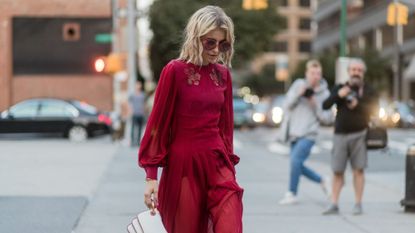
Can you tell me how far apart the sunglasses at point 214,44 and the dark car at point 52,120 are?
24057mm

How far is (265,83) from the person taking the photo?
100 m

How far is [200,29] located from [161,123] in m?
0.53

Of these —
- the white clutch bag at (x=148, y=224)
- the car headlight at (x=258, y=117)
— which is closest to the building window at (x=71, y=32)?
the car headlight at (x=258, y=117)

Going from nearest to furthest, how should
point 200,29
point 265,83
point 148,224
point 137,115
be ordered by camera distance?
point 148,224
point 200,29
point 137,115
point 265,83

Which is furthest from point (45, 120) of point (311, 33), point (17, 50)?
point (311, 33)

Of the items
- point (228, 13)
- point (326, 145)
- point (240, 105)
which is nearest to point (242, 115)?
point (240, 105)

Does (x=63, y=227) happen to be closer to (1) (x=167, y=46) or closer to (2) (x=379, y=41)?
(1) (x=167, y=46)

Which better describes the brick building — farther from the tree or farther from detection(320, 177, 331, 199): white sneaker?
detection(320, 177, 331, 199): white sneaker

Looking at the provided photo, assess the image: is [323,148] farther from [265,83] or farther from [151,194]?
[265,83]

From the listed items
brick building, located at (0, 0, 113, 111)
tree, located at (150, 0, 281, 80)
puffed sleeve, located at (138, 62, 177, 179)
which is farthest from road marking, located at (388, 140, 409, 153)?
tree, located at (150, 0, 281, 80)

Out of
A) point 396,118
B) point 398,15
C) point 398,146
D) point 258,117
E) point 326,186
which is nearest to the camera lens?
point 326,186

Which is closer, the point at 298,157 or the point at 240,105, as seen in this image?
the point at 298,157

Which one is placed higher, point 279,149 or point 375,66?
point 375,66

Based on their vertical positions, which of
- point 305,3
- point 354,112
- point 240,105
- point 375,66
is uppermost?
point 305,3
